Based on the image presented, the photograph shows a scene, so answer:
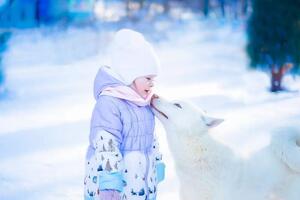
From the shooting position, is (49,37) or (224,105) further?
(49,37)

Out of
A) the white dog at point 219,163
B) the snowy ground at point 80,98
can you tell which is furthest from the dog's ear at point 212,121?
the snowy ground at point 80,98

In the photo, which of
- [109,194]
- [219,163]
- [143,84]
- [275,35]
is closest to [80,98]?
[275,35]

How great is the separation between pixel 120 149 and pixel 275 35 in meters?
4.04

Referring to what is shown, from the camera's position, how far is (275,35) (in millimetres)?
5395

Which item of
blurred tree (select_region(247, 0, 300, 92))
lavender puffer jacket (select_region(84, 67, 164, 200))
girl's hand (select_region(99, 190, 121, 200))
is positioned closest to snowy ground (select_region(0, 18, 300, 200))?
blurred tree (select_region(247, 0, 300, 92))

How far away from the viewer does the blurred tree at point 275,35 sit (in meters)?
5.29

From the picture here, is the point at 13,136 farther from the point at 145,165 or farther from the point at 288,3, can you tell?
the point at 288,3

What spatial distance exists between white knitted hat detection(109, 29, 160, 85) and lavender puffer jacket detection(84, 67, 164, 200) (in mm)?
43

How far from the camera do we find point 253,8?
17.8ft

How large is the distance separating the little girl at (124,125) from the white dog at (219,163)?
0.64ft

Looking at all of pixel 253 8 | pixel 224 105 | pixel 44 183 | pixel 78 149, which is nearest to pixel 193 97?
pixel 224 105

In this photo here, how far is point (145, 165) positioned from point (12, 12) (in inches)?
197

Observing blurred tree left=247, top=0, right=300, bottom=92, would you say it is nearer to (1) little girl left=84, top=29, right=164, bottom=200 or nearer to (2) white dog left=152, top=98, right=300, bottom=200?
(2) white dog left=152, top=98, right=300, bottom=200

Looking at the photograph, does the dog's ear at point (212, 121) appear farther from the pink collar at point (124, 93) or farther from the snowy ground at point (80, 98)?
the pink collar at point (124, 93)
